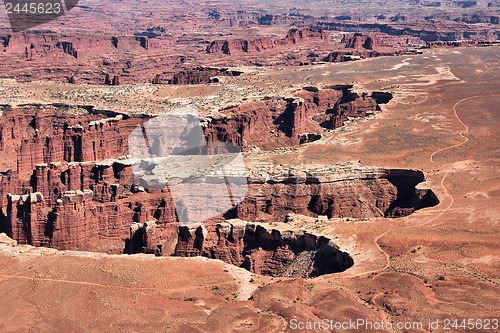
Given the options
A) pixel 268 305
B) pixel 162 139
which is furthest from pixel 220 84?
pixel 268 305

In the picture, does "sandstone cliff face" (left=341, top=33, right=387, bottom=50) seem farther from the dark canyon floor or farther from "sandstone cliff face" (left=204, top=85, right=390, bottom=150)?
the dark canyon floor

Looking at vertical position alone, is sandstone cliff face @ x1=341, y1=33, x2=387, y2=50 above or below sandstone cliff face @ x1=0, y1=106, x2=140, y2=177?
above

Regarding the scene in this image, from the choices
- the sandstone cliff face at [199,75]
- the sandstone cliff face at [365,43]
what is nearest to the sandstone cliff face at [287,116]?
the sandstone cliff face at [199,75]

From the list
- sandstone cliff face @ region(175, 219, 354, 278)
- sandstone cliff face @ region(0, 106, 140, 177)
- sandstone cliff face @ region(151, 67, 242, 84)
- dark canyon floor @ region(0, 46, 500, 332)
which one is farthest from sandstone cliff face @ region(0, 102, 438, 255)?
sandstone cliff face @ region(151, 67, 242, 84)

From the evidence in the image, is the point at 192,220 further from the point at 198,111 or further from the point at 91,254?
the point at 198,111

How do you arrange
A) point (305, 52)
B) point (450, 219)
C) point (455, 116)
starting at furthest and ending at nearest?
point (305, 52) → point (455, 116) → point (450, 219)

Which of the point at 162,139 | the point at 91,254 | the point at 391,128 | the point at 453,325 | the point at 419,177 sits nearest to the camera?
the point at 453,325

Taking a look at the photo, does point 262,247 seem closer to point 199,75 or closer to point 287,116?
point 287,116

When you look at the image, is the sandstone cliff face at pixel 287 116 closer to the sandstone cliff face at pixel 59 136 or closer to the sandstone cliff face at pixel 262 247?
the sandstone cliff face at pixel 59 136
